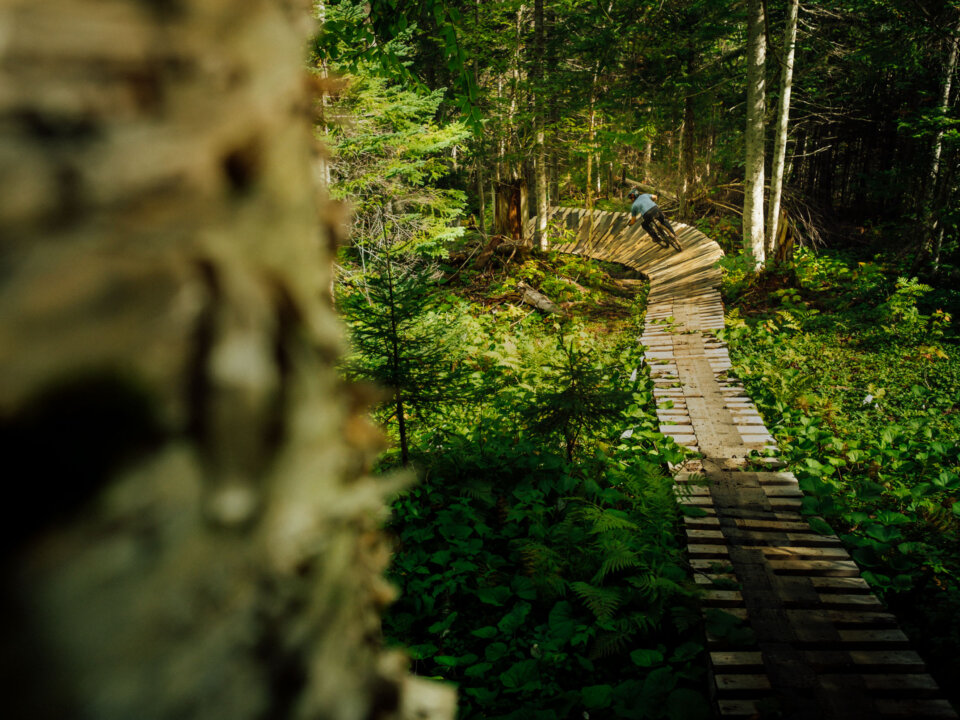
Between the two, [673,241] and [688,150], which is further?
[688,150]

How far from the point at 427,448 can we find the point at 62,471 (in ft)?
19.5

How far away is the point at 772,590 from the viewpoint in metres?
4.15

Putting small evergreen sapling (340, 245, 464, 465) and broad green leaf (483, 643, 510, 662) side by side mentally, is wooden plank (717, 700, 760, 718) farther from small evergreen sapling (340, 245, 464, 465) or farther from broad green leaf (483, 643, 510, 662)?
small evergreen sapling (340, 245, 464, 465)

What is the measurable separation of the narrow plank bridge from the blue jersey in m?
7.40

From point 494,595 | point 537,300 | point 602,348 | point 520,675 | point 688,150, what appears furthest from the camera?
point 688,150

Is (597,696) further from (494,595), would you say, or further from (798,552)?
(798,552)

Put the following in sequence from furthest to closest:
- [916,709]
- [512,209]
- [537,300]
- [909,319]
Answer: [512,209]
[537,300]
[909,319]
[916,709]

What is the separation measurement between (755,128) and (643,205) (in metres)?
3.06

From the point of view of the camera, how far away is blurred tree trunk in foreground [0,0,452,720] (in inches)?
12.1

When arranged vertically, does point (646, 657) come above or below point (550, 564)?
below

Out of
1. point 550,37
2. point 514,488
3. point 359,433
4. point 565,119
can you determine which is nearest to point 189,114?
point 359,433

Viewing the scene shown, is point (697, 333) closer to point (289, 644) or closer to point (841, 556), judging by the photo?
point (841, 556)

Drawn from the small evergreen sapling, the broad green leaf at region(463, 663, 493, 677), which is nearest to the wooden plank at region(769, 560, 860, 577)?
the broad green leaf at region(463, 663, 493, 677)

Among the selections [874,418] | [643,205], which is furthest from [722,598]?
[643,205]
